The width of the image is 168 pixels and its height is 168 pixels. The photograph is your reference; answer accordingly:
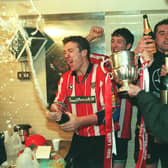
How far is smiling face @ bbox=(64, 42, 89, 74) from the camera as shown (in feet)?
5.38

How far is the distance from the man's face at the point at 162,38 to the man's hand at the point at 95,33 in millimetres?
556

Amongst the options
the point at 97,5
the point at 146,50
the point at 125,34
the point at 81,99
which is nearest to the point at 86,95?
the point at 81,99

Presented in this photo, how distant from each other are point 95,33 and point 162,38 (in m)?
0.64

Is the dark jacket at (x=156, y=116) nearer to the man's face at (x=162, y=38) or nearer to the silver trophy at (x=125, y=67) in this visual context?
the silver trophy at (x=125, y=67)

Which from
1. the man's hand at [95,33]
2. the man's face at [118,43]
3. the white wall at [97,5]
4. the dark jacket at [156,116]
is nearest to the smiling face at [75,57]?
the man's face at [118,43]

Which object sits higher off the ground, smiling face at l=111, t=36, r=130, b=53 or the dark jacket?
smiling face at l=111, t=36, r=130, b=53

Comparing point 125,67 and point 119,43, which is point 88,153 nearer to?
point 125,67

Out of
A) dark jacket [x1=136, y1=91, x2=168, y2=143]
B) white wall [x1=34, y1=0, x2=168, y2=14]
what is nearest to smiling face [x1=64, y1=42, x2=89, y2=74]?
white wall [x1=34, y1=0, x2=168, y2=14]

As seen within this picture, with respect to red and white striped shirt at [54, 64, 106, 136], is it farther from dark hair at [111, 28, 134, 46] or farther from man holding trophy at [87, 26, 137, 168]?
dark hair at [111, 28, 134, 46]

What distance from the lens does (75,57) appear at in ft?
5.38

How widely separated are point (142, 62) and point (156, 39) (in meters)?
0.42

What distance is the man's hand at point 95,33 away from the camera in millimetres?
2072

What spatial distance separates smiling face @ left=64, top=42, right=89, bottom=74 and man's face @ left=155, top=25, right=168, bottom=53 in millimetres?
525

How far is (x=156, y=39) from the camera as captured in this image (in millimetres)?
1661
